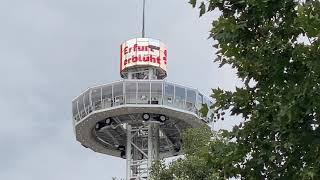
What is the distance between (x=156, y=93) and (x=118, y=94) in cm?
481

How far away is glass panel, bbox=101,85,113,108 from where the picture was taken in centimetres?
9088

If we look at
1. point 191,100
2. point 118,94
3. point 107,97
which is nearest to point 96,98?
point 107,97

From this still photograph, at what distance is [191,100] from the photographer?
300 ft

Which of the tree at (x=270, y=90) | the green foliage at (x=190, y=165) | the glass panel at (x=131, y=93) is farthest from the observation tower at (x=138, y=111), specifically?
the tree at (x=270, y=90)

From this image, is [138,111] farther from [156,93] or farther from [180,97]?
[180,97]

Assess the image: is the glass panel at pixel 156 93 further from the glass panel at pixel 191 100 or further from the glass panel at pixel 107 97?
the glass panel at pixel 107 97

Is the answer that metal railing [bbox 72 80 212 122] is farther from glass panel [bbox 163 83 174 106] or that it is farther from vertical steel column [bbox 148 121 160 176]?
vertical steel column [bbox 148 121 160 176]

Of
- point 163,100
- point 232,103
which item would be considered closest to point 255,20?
point 232,103

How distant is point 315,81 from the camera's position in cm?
915

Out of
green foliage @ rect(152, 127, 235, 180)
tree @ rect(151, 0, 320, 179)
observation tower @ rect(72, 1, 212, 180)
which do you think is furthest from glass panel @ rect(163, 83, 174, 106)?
tree @ rect(151, 0, 320, 179)

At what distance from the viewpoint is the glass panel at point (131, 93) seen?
8981cm

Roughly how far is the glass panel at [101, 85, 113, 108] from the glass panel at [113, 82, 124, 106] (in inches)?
21.8

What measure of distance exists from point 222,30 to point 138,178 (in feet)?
270

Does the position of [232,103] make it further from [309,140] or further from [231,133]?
[309,140]
